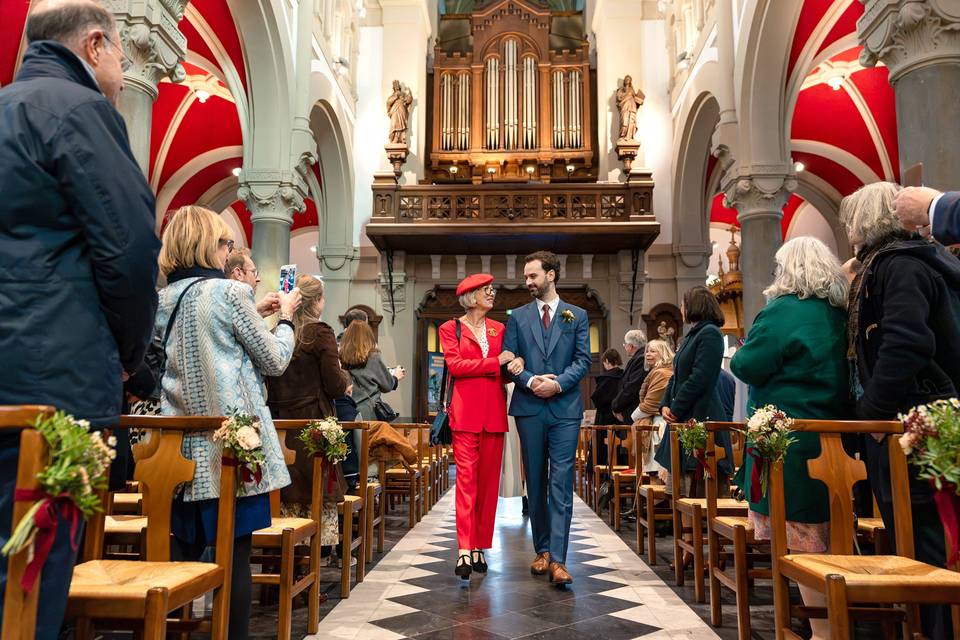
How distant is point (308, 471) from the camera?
3477 millimetres

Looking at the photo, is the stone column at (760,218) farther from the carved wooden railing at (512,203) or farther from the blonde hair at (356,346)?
the blonde hair at (356,346)

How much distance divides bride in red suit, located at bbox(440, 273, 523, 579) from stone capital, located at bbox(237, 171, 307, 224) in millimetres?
5513

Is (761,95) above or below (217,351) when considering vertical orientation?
above

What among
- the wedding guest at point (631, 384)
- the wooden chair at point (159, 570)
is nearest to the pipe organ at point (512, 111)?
the wedding guest at point (631, 384)

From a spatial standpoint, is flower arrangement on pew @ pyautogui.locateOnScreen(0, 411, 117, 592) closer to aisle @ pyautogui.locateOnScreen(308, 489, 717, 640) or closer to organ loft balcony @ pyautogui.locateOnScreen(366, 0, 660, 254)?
aisle @ pyautogui.locateOnScreen(308, 489, 717, 640)

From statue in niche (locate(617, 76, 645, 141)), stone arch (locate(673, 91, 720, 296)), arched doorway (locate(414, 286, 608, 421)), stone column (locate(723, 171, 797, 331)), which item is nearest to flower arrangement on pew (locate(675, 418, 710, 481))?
stone column (locate(723, 171, 797, 331))

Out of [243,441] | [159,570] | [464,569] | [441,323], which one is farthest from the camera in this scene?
[441,323]

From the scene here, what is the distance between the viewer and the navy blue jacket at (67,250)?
4.53 feet

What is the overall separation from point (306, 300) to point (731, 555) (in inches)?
94.3

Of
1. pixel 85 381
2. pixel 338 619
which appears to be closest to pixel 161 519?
pixel 85 381

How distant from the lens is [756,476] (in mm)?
2436

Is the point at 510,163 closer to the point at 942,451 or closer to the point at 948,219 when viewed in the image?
the point at 948,219

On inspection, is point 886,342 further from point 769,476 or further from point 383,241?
point 383,241

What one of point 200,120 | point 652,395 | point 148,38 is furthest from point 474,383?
point 200,120
